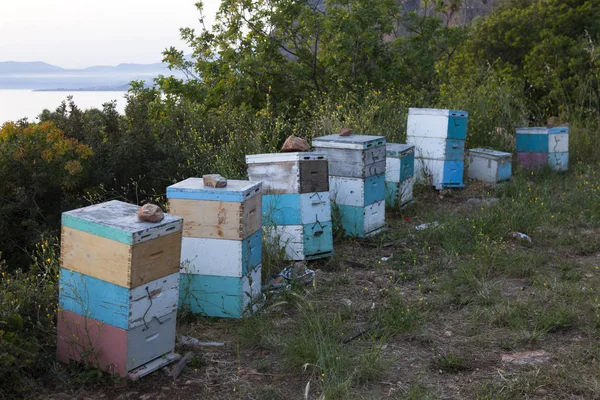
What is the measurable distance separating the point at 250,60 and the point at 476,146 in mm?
3446

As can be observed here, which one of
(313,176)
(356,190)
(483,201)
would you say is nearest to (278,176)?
(313,176)

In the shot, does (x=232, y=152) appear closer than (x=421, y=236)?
No

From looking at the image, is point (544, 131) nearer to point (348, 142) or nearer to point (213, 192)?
point (348, 142)

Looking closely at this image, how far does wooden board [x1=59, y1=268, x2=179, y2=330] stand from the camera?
Result: 129 inches

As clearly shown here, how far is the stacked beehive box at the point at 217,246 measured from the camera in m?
4.07

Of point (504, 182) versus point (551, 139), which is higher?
point (551, 139)

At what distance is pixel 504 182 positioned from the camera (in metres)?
7.99

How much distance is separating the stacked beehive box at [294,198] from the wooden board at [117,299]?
1.71 m

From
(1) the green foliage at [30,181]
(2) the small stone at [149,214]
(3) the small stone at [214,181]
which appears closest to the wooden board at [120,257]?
(2) the small stone at [149,214]

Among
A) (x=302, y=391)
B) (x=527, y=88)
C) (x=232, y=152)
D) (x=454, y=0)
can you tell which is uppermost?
(x=454, y=0)

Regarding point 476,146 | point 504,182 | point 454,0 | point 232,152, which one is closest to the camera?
point 232,152

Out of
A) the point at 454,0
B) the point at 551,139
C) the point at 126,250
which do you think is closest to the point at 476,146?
the point at 551,139

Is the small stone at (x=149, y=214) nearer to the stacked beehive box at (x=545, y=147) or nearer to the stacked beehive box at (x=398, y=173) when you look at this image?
the stacked beehive box at (x=398, y=173)

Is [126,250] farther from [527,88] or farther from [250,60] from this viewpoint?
[527,88]
